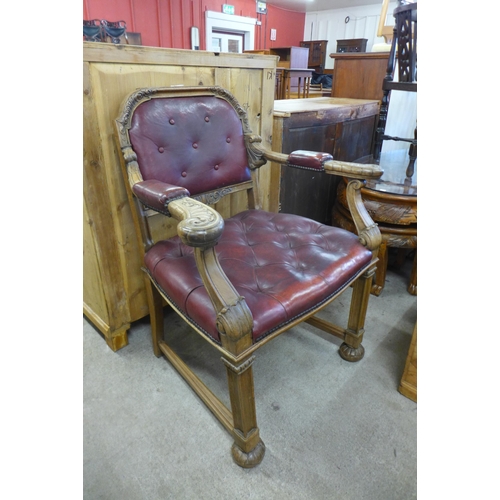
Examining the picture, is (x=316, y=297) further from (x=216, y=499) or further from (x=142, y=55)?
(x=142, y=55)

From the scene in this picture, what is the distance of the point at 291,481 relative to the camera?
95 centimetres

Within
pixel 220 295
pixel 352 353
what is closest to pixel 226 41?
pixel 352 353

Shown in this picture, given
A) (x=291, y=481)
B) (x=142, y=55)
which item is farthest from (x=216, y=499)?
(x=142, y=55)

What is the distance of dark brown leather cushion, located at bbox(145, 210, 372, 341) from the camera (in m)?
0.87

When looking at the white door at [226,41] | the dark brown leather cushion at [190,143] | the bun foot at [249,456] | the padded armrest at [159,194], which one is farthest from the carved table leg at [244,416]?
the white door at [226,41]

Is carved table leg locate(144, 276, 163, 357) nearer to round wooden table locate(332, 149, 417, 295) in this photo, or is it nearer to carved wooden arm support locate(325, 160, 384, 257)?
carved wooden arm support locate(325, 160, 384, 257)

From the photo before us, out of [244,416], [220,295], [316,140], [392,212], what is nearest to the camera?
[220,295]

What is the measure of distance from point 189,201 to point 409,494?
38.8 inches

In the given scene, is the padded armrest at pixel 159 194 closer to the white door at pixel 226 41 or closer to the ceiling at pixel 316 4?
the white door at pixel 226 41

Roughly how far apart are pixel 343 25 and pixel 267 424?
34.5ft

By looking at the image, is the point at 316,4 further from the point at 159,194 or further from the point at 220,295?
the point at 220,295

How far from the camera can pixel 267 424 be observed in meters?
1.12

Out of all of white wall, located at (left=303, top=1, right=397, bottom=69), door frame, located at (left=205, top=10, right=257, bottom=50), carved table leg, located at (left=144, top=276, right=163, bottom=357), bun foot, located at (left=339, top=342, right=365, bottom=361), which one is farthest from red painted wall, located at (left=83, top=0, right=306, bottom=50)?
bun foot, located at (left=339, top=342, right=365, bottom=361)

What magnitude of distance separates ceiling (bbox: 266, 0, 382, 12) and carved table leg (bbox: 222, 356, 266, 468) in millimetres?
9223
